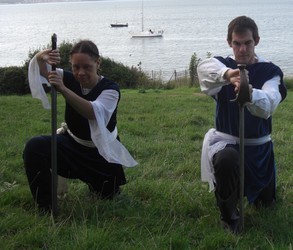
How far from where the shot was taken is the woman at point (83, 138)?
156 inches

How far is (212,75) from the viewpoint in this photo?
382 centimetres

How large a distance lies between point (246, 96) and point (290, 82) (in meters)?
19.5

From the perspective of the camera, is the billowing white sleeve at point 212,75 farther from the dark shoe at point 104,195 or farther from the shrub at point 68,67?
the shrub at point 68,67

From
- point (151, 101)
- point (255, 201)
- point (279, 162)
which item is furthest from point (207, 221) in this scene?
point (151, 101)

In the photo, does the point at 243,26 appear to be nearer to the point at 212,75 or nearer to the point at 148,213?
the point at 212,75

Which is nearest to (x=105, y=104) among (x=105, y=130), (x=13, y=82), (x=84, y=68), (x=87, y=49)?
(x=105, y=130)

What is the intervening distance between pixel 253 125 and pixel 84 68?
4.57 feet

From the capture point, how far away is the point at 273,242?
12.1 ft

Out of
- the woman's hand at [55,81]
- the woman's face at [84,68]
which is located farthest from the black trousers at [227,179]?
the woman's hand at [55,81]

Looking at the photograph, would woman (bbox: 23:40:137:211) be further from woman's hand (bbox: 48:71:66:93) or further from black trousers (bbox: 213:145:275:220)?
black trousers (bbox: 213:145:275:220)

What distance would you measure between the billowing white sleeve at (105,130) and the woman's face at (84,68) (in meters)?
0.17

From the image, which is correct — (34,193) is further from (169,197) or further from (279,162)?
(279,162)

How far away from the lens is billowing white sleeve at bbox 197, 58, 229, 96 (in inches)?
148

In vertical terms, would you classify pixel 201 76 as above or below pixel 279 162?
above
